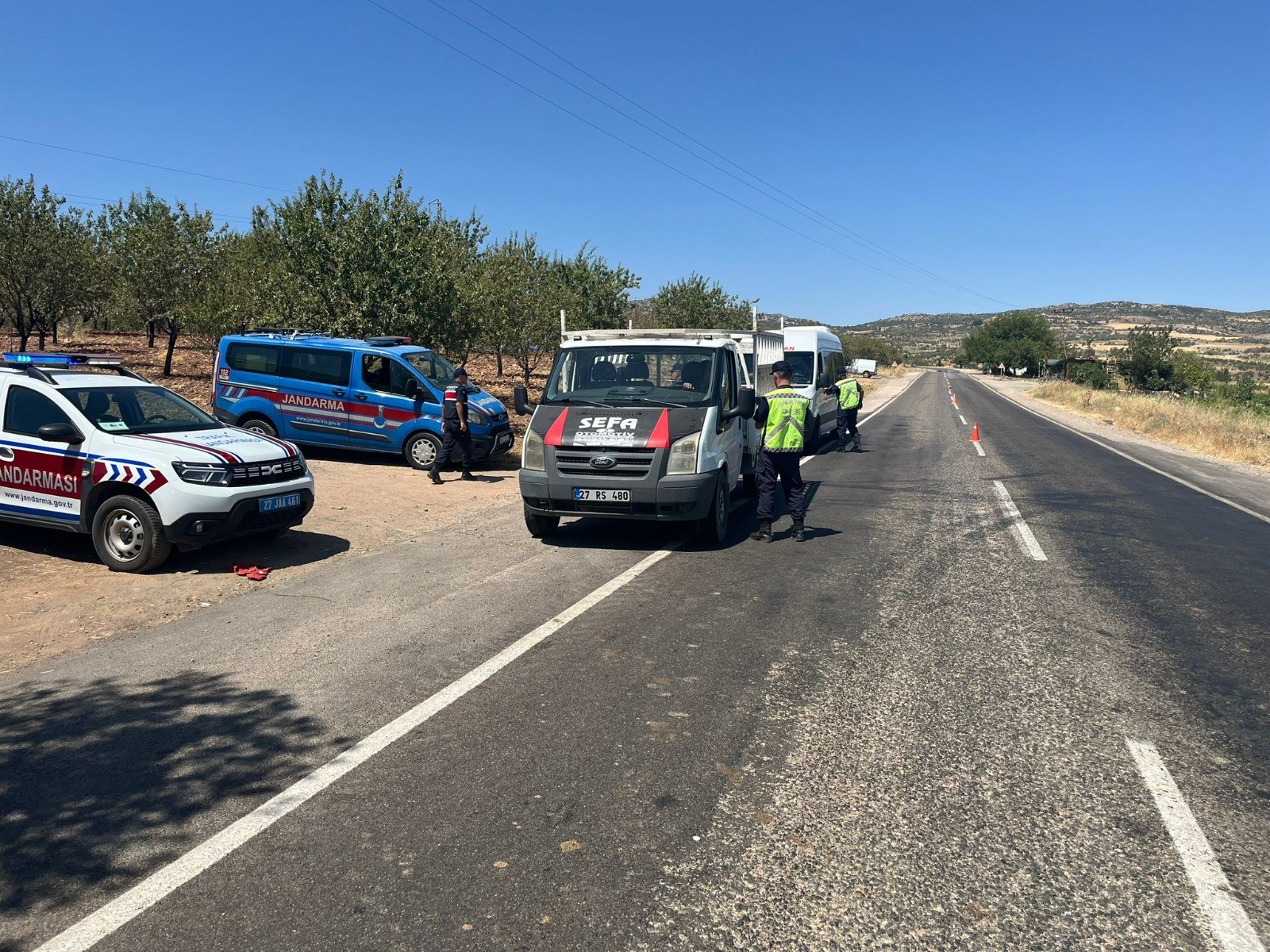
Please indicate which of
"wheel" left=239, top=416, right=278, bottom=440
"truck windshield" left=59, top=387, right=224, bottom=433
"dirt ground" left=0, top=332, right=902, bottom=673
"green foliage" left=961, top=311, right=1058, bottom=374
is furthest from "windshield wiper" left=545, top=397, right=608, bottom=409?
"green foliage" left=961, top=311, right=1058, bottom=374

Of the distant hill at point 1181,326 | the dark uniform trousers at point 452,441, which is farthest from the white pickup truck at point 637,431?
the distant hill at point 1181,326

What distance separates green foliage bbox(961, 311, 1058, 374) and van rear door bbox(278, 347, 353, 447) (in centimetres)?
10907

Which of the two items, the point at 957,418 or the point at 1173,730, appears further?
the point at 957,418

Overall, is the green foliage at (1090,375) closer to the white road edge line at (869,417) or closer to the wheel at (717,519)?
the white road edge line at (869,417)

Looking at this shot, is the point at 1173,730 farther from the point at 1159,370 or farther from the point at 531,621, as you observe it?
the point at 1159,370

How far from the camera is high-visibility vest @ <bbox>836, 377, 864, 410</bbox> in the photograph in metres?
19.1

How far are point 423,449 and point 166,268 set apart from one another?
1465 cm

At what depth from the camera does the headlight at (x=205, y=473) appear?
24.6ft

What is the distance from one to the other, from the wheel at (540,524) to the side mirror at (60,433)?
4106mm

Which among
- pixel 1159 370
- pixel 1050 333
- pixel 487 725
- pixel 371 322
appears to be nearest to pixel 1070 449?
pixel 371 322

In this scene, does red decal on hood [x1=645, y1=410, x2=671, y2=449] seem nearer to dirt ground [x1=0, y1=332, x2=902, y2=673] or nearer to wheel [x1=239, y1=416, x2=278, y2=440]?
dirt ground [x1=0, y1=332, x2=902, y2=673]

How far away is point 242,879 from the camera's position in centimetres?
312

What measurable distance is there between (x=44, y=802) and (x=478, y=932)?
215 cm

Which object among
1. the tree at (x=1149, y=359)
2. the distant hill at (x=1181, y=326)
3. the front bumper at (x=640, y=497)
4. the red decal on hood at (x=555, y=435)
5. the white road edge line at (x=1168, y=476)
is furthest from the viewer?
the distant hill at (x=1181, y=326)
